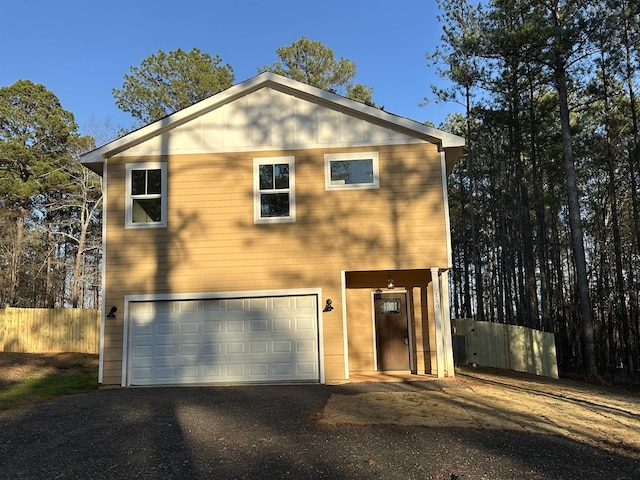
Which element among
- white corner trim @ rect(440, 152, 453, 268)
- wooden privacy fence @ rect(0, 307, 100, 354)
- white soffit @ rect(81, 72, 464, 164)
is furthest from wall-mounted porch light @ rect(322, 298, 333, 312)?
wooden privacy fence @ rect(0, 307, 100, 354)

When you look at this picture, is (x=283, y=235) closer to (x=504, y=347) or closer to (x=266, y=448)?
(x=266, y=448)

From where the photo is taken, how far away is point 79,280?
2661 centimetres

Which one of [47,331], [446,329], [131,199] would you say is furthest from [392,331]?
[47,331]

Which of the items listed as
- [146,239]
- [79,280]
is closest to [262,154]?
[146,239]

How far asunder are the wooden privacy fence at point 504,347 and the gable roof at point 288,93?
7979 mm

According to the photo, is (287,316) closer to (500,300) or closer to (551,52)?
(551,52)

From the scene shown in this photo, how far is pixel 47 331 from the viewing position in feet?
66.7

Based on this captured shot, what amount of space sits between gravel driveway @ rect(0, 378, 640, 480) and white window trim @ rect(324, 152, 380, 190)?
504 cm

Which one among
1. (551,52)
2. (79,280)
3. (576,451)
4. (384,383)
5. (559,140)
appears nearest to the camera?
(576,451)

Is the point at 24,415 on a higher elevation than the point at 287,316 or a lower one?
lower

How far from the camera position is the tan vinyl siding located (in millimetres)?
11094

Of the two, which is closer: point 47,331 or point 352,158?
point 352,158

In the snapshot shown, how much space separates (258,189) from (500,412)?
668cm

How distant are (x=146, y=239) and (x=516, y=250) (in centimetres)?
2245
